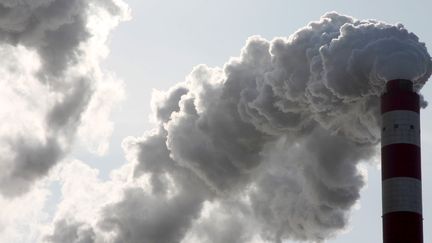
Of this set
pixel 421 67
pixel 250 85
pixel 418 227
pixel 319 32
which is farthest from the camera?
pixel 250 85

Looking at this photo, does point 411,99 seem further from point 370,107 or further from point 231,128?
point 231,128

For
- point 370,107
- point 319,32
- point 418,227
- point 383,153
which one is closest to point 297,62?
point 319,32

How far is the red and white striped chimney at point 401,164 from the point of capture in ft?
172

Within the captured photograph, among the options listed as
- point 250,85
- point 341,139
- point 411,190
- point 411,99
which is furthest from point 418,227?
point 250,85

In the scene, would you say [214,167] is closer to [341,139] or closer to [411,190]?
[341,139]

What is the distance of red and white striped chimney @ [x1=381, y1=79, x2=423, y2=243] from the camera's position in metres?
52.4

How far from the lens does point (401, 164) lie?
53.3 m

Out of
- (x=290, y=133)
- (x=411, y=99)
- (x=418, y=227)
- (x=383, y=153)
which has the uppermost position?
(x=290, y=133)

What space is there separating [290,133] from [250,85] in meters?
5.55

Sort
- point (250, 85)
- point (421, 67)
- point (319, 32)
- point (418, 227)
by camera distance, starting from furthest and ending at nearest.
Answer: point (250, 85) < point (319, 32) < point (421, 67) < point (418, 227)

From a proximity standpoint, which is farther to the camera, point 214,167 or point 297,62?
point 214,167

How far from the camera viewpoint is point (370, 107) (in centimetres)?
5950

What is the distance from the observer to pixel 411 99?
55062 mm

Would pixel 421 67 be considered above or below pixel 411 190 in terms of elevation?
above
